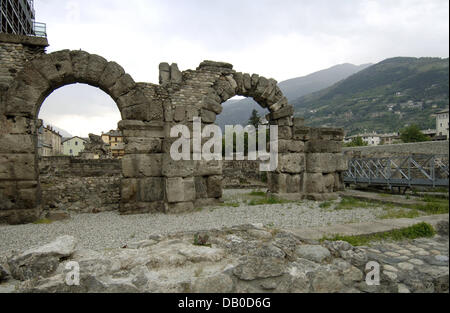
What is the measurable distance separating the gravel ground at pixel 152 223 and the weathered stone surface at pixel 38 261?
5.60 feet

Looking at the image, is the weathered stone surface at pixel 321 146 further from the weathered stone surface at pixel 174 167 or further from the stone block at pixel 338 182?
the weathered stone surface at pixel 174 167

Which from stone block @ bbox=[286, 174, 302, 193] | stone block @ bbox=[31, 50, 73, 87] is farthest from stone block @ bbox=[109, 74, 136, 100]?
stone block @ bbox=[286, 174, 302, 193]

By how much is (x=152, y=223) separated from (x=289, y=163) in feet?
18.7

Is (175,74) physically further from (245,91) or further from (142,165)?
(142,165)

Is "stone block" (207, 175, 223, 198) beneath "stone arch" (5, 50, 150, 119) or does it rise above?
beneath

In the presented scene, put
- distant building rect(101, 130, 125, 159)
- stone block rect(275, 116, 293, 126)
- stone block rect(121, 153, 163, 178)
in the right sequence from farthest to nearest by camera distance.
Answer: distant building rect(101, 130, 125, 159) < stone block rect(275, 116, 293, 126) < stone block rect(121, 153, 163, 178)

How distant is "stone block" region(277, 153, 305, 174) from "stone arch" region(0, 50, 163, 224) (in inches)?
183

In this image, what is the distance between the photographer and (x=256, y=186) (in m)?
16.1

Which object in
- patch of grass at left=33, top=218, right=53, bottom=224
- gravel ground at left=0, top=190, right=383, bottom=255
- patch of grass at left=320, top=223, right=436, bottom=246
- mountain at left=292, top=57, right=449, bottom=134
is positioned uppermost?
mountain at left=292, top=57, right=449, bottom=134

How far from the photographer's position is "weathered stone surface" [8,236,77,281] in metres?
3.12

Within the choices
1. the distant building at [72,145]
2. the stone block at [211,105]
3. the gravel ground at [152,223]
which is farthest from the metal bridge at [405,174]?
the distant building at [72,145]

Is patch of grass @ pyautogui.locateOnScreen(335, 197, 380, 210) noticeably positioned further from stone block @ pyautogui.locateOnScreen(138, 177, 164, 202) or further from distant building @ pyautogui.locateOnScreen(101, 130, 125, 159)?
distant building @ pyautogui.locateOnScreen(101, 130, 125, 159)
